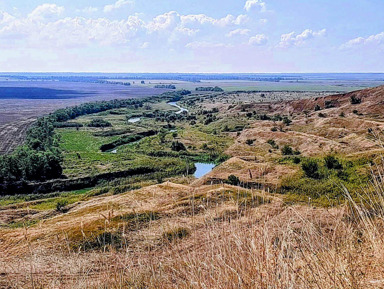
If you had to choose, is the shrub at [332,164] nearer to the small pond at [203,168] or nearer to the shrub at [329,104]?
the small pond at [203,168]

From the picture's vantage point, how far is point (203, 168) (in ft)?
187

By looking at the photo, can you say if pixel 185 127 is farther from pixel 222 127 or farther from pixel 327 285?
pixel 327 285

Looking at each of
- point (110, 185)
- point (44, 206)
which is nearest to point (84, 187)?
point (110, 185)

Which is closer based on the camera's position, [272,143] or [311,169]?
[311,169]

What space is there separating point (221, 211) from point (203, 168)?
127ft

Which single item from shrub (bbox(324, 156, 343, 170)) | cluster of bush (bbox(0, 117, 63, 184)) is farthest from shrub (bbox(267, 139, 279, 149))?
cluster of bush (bbox(0, 117, 63, 184))

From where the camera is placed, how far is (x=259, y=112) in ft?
358

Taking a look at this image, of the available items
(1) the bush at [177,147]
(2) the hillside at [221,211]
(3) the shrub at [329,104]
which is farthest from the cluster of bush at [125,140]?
(3) the shrub at [329,104]

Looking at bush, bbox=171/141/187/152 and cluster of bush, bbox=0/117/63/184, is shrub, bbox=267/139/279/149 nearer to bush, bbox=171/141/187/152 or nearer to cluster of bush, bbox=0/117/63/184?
bush, bbox=171/141/187/152

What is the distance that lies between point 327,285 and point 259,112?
353 feet

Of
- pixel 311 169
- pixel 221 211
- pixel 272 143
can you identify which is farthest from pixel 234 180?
pixel 272 143

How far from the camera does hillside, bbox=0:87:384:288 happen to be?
4898 mm

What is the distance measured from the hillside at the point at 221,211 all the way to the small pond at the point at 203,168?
6.08ft

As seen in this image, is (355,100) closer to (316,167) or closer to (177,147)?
(177,147)
